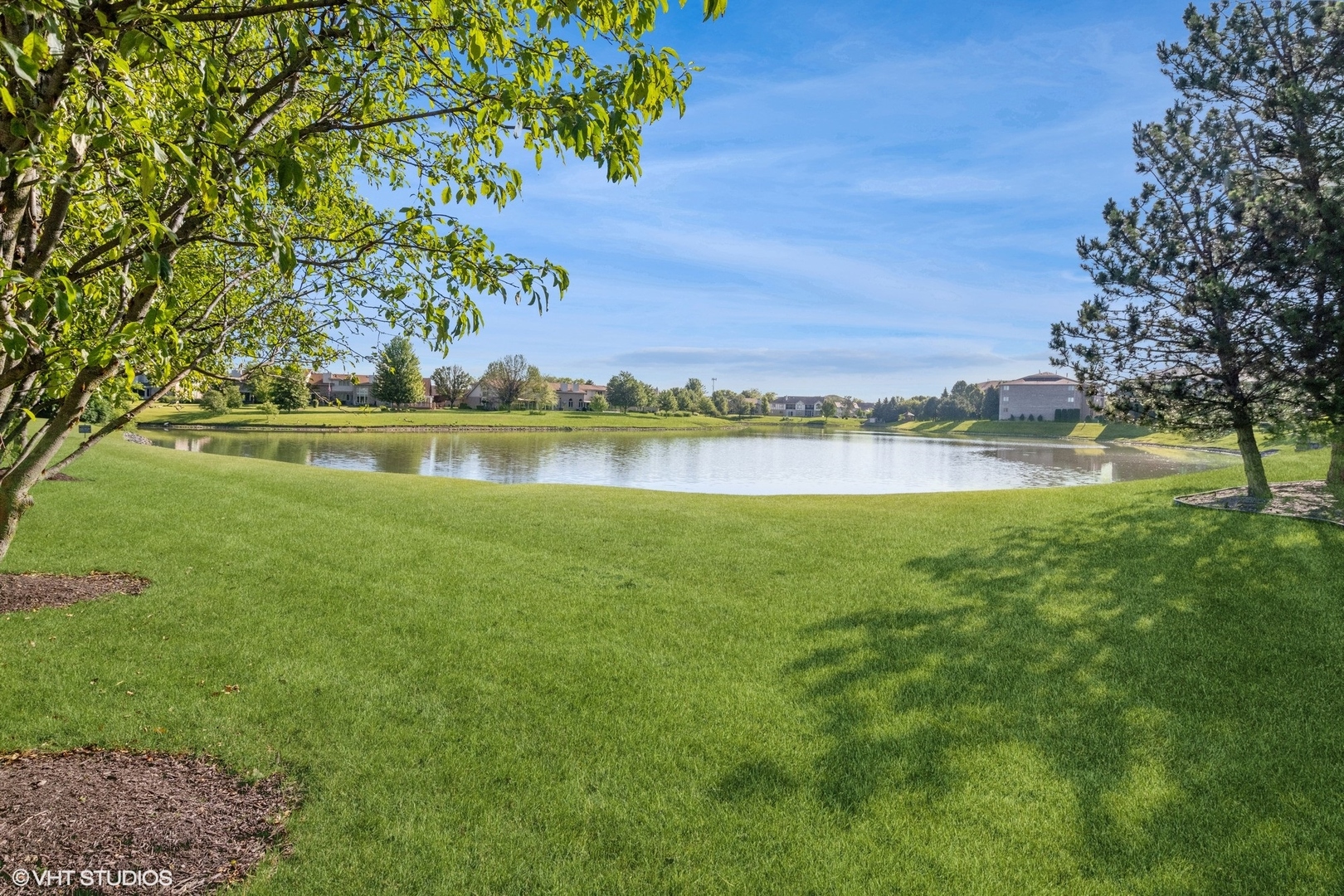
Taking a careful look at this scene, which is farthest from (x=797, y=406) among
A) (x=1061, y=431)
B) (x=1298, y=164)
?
(x=1298, y=164)

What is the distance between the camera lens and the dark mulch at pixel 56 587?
7.32 m

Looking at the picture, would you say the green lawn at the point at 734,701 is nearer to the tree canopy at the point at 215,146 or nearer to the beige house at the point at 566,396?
the tree canopy at the point at 215,146

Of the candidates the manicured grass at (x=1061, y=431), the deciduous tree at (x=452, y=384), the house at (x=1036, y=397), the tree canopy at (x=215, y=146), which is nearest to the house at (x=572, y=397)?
the deciduous tree at (x=452, y=384)

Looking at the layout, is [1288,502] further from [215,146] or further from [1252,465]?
[215,146]

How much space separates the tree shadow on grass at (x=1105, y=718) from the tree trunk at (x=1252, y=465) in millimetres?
4569

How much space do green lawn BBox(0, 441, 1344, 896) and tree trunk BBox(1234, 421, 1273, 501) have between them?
2504 mm

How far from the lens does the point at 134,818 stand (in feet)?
12.2

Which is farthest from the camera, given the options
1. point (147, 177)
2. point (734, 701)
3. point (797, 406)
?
point (797, 406)

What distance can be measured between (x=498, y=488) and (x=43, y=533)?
30.1 ft

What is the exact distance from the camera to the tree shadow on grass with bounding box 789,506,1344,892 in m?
3.89

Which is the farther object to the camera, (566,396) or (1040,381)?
(566,396)

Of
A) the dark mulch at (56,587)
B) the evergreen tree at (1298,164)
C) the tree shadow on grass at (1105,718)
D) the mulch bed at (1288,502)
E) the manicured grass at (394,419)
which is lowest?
the tree shadow on grass at (1105,718)

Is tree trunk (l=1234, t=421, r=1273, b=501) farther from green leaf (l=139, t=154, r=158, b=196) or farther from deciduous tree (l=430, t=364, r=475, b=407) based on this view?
deciduous tree (l=430, t=364, r=475, b=407)

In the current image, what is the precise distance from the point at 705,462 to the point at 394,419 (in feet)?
155
